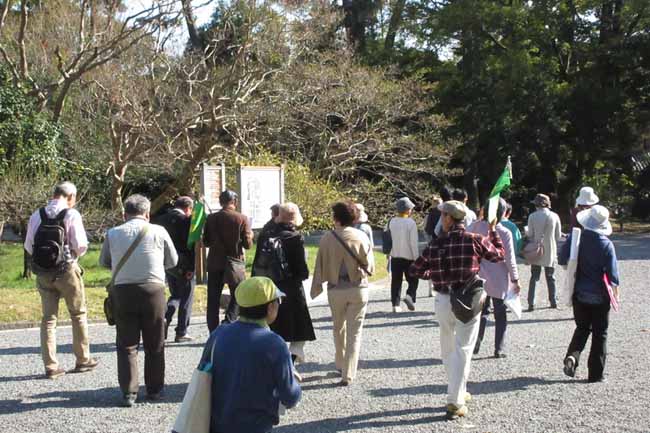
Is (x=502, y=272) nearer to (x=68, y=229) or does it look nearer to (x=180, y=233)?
(x=180, y=233)

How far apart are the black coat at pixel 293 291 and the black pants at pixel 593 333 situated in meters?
2.50

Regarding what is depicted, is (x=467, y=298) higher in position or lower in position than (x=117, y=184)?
lower

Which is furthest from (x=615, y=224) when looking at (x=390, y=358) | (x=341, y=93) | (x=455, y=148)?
(x=390, y=358)

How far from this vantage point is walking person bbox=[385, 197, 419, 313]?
35.2 feet

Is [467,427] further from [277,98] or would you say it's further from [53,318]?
[277,98]

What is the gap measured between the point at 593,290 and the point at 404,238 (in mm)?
4288

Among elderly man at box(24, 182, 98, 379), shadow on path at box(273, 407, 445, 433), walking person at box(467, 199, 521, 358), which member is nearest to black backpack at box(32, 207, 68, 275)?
elderly man at box(24, 182, 98, 379)

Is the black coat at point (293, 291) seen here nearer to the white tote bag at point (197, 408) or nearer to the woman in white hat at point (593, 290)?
the woman in white hat at point (593, 290)

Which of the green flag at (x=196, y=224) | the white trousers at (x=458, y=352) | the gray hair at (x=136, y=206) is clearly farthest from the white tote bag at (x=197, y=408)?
the green flag at (x=196, y=224)

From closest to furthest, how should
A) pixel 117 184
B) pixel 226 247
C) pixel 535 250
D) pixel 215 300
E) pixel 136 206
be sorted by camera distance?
pixel 136 206 → pixel 226 247 → pixel 215 300 → pixel 535 250 → pixel 117 184

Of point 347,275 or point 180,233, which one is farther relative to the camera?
point 180,233

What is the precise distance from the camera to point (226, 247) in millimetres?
8188

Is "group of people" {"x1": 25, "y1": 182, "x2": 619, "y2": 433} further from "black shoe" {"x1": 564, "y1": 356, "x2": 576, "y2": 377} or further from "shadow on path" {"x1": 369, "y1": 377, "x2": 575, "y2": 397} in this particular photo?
"shadow on path" {"x1": 369, "y1": 377, "x2": 575, "y2": 397}

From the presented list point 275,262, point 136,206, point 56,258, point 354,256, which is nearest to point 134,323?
point 136,206
